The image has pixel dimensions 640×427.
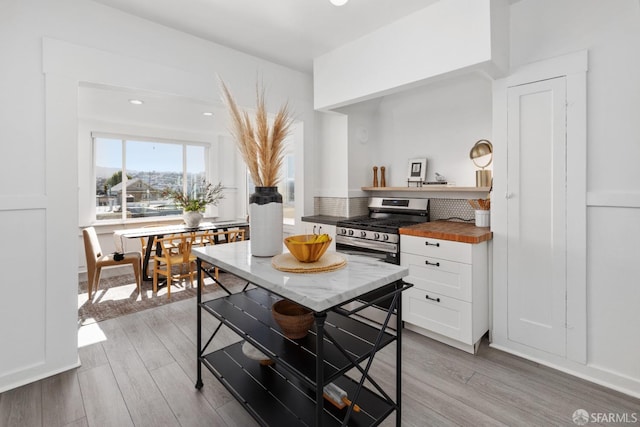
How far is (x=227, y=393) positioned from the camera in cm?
194

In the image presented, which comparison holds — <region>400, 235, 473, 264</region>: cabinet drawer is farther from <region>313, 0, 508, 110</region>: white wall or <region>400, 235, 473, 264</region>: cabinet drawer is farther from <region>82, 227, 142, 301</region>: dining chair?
<region>82, 227, 142, 301</region>: dining chair

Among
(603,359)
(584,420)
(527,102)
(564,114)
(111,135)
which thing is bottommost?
(584,420)

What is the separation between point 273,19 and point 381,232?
2029mm

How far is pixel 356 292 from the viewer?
3.91 ft

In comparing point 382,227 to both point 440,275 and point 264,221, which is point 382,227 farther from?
point 264,221

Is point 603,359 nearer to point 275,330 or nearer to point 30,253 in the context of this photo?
point 275,330

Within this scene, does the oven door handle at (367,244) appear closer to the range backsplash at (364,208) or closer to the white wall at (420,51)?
the range backsplash at (364,208)

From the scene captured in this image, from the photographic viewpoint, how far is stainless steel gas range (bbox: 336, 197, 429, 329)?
2.83 meters

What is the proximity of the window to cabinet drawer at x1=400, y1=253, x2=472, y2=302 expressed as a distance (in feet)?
15.9

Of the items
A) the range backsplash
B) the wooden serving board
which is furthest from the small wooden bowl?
the range backsplash

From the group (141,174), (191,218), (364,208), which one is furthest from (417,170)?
(141,174)

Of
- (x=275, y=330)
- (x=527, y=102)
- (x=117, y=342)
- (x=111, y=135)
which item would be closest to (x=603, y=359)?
(x=527, y=102)

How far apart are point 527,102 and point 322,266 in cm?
200

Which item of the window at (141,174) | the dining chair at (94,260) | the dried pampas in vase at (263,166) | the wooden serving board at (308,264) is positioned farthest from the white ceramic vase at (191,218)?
the wooden serving board at (308,264)
